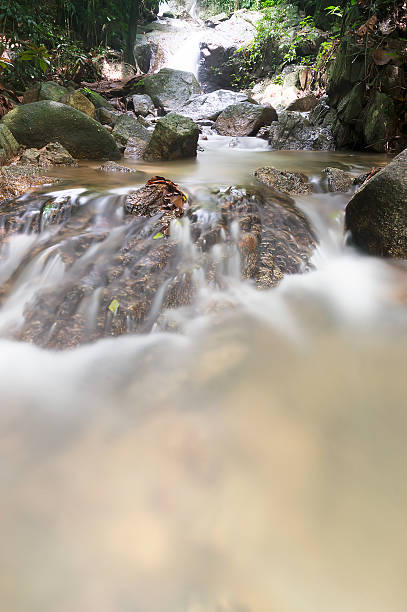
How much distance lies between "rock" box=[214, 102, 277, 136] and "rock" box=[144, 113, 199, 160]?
3806 mm

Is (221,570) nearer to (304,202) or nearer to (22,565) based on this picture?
(22,565)

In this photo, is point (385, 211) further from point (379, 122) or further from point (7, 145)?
point (379, 122)

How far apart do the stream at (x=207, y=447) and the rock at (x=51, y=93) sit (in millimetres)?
5792

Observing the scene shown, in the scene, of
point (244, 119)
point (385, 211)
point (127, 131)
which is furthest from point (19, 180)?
point (244, 119)

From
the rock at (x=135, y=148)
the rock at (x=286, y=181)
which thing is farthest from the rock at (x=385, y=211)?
the rock at (x=135, y=148)

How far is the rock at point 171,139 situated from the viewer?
649 cm

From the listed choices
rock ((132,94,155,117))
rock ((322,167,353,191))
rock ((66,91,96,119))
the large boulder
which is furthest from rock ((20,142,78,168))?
rock ((132,94,155,117))

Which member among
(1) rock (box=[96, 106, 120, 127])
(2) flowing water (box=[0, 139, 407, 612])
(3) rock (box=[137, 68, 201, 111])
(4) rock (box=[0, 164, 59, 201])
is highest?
(3) rock (box=[137, 68, 201, 111])

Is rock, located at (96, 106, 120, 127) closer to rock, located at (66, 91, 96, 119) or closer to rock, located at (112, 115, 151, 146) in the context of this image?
rock, located at (66, 91, 96, 119)

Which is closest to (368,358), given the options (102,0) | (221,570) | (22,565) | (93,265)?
(221,570)

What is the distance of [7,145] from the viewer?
5.01 m

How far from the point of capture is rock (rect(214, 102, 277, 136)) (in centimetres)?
1002

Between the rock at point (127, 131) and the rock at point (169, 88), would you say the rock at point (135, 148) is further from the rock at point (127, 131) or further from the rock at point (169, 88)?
the rock at point (169, 88)

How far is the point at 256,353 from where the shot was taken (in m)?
2.00
